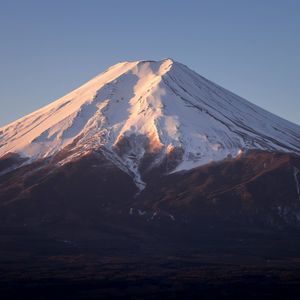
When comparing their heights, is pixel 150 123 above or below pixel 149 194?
above

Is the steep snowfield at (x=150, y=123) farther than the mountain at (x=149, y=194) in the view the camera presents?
Yes

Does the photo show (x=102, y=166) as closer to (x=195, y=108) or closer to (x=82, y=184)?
(x=82, y=184)

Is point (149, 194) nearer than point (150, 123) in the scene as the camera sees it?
Yes

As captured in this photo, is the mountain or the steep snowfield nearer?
the mountain
